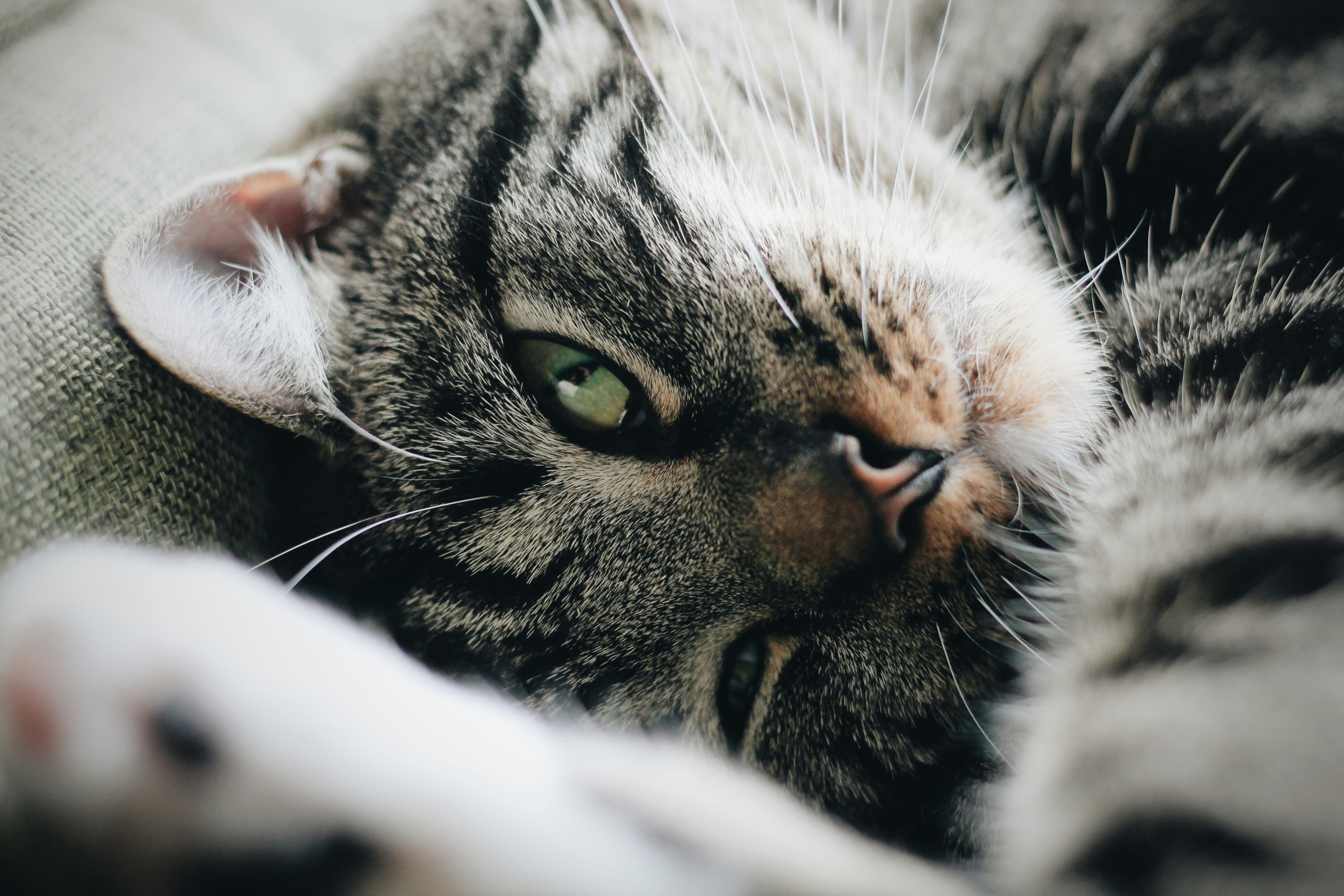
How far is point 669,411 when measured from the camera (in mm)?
599

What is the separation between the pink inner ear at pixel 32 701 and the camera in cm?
34

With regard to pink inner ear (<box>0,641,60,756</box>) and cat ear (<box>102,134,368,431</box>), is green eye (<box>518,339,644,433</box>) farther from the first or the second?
pink inner ear (<box>0,641,60,756</box>)

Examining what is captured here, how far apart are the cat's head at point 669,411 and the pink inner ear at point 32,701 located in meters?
0.25

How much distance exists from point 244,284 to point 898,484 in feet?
1.85

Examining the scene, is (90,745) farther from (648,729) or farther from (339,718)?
(648,729)

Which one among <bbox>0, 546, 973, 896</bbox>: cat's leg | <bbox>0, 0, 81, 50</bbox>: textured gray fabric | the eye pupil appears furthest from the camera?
<bbox>0, 0, 81, 50</bbox>: textured gray fabric

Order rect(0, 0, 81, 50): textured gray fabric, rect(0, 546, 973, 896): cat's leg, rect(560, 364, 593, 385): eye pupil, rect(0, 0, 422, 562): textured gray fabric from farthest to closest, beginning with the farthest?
rect(0, 0, 81, 50): textured gray fabric < rect(560, 364, 593, 385): eye pupil < rect(0, 0, 422, 562): textured gray fabric < rect(0, 546, 973, 896): cat's leg

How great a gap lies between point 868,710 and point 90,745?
491 millimetres

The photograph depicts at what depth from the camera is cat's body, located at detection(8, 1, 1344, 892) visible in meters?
0.56

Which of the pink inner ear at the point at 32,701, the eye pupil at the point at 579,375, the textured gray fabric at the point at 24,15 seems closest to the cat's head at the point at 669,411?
the eye pupil at the point at 579,375

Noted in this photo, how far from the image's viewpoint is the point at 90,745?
1.12 feet

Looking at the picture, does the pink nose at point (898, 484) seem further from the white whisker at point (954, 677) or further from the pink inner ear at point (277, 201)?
the pink inner ear at point (277, 201)

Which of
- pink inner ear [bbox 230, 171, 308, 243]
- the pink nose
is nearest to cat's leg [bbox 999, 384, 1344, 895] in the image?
the pink nose

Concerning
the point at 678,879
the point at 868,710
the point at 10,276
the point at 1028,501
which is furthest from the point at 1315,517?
the point at 10,276
